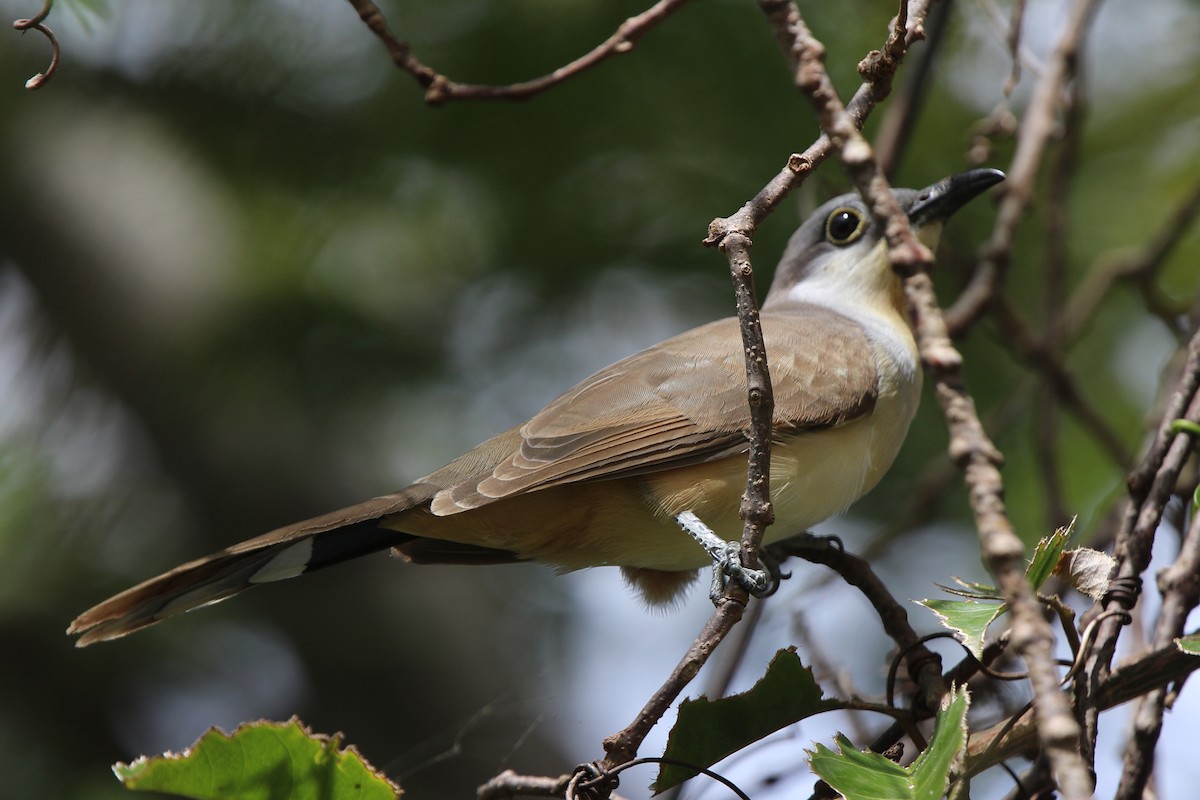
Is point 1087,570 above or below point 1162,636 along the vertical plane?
above

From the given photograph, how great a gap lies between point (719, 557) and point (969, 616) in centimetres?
84

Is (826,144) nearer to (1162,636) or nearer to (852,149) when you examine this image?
(852,149)

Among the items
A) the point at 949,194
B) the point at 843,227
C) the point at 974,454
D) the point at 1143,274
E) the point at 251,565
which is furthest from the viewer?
the point at 843,227

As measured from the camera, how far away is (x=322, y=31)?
14.9ft

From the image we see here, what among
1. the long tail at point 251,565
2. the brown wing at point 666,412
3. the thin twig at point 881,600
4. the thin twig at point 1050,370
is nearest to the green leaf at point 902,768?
the thin twig at point 881,600

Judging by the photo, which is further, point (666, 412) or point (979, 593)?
point (666, 412)

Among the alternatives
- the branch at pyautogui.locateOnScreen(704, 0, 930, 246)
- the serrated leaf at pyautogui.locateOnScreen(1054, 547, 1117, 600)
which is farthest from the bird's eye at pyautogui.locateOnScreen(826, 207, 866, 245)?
the serrated leaf at pyautogui.locateOnScreen(1054, 547, 1117, 600)

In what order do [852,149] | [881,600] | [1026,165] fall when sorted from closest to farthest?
[852,149] < [881,600] < [1026,165]

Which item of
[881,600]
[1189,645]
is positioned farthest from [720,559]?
[1189,645]

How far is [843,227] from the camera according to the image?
435 cm

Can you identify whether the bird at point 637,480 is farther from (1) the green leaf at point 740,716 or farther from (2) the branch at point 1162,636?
(2) the branch at point 1162,636

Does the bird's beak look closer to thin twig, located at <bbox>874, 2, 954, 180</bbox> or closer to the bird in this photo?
the bird

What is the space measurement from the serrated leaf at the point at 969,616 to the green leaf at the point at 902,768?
0.10 meters

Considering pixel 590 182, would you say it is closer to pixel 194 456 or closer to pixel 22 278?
pixel 194 456
